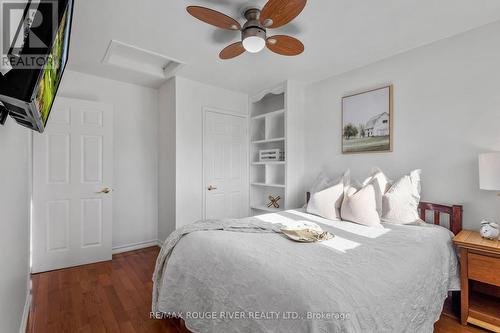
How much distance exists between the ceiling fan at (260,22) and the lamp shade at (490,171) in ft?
5.59

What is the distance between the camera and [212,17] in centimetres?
175

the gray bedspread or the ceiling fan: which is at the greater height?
the ceiling fan

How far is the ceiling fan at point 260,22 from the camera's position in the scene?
5.35 ft

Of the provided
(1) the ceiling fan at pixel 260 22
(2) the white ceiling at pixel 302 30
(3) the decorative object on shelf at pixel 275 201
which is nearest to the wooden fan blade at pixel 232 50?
(1) the ceiling fan at pixel 260 22

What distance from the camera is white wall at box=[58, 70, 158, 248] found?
11.6ft

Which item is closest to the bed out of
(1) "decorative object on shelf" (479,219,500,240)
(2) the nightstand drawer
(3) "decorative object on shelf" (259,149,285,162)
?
(2) the nightstand drawer

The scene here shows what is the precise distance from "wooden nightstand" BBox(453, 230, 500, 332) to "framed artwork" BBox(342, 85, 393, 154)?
3.88 feet

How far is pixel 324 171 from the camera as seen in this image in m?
3.38

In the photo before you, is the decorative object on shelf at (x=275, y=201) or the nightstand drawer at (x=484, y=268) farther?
the decorative object on shelf at (x=275, y=201)

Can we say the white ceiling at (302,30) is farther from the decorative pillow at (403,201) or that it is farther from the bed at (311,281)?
the bed at (311,281)

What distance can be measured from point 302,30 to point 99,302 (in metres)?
3.08

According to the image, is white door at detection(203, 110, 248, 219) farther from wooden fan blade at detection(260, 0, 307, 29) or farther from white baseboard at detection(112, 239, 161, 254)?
wooden fan blade at detection(260, 0, 307, 29)

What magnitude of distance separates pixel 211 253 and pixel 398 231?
1.57 metres

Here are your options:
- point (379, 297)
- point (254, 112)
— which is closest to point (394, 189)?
point (379, 297)
